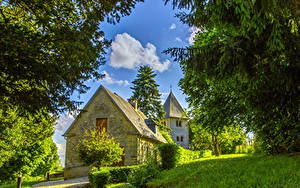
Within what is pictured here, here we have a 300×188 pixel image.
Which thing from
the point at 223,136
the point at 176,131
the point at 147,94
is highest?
the point at 147,94

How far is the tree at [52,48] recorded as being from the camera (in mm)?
4891

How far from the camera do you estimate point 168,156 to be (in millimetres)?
13531

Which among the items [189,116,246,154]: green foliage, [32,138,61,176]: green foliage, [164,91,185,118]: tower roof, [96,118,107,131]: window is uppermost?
[164,91,185,118]: tower roof

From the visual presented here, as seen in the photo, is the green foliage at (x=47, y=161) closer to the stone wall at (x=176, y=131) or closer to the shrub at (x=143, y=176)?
the shrub at (x=143, y=176)

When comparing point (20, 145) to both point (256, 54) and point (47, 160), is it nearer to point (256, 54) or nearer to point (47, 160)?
point (47, 160)

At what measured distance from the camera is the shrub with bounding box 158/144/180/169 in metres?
13.4

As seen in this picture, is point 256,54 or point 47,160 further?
point 47,160

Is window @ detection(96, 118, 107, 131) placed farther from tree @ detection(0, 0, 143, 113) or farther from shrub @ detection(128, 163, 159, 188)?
tree @ detection(0, 0, 143, 113)

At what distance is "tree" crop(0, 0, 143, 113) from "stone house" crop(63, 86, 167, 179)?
41.3ft

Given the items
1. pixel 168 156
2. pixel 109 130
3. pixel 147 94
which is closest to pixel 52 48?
pixel 168 156

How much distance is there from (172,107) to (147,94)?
733 cm

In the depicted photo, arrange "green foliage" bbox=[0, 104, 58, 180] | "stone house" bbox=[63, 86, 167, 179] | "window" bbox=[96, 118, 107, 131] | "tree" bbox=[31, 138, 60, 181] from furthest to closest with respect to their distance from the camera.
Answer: "window" bbox=[96, 118, 107, 131] < "stone house" bbox=[63, 86, 167, 179] < "tree" bbox=[31, 138, 60, 181] < "green foliage" bbox=[0, 104, 58, 180]

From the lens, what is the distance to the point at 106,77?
6.90 m

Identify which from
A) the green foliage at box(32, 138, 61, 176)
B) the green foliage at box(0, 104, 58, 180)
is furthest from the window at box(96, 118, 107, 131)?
the green foliage at box(0, 104, 58, 180)
